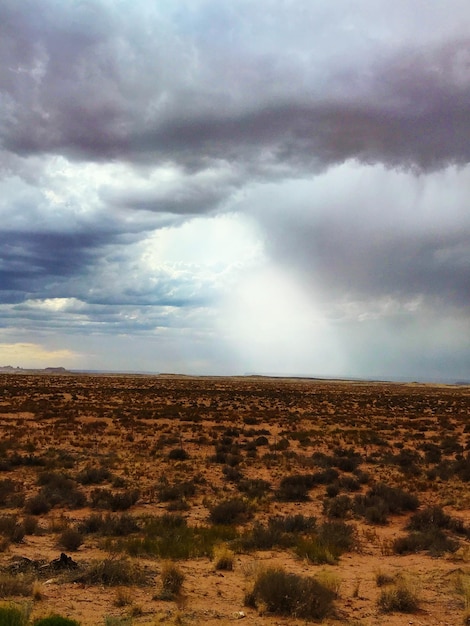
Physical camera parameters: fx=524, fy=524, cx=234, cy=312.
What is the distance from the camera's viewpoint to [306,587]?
26.6 feet

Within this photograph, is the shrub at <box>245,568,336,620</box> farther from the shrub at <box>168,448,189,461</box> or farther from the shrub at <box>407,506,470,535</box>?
the shrub at <box>168,448,189,461</box>

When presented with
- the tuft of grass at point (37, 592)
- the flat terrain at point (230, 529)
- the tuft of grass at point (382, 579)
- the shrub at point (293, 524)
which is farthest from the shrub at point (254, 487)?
the tuft of grass at point (37, 592)

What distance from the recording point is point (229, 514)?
43.8 ft

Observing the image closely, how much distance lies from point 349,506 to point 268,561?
5.47 m

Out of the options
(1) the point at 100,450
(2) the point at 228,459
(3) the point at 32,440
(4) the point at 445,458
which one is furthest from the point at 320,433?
(3) the point at 32,440

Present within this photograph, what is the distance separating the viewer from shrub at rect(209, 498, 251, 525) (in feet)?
43.4

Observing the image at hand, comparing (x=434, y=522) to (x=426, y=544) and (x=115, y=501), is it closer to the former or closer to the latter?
(x=426, y=544)

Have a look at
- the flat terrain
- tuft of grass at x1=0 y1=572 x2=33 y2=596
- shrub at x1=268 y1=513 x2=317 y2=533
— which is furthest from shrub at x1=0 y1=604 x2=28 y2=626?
shrub at x1=268 y1=513 x2=317 y2=533

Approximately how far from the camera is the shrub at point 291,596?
7711 millimetres

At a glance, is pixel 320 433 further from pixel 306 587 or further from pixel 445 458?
pixel 306 587

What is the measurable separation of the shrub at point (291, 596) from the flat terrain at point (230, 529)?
0.03 m

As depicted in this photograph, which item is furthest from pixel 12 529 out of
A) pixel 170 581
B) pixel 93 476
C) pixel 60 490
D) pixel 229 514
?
pixel 93 476

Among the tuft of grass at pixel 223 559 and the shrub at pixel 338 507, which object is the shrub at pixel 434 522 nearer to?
the shrub at pixel 338 507

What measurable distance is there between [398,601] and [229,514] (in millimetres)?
5976
